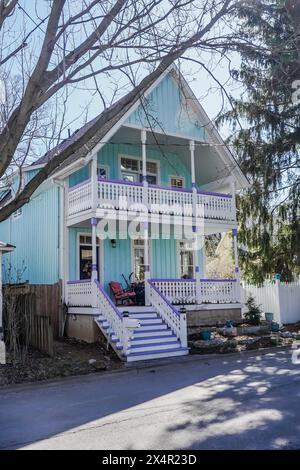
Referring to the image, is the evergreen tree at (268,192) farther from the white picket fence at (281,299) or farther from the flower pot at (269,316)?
the flower pot at (269,316)

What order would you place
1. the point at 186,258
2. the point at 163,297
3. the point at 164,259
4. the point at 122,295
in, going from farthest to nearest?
the point at 186,258, the point at 164,259, the point at 122,295, the point at 163,297

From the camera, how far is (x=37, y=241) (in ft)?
59.0

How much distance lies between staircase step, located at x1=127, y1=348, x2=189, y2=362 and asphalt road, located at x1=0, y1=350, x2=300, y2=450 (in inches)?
35.8

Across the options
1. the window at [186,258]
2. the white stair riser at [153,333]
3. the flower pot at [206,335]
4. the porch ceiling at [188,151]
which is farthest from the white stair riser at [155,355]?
the porch ceiling at [188,151]

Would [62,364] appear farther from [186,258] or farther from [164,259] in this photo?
[186,258]

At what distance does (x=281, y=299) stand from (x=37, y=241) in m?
11.0

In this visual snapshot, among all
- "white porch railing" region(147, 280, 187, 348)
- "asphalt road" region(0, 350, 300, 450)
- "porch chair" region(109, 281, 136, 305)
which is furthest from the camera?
"porch chair" region(109, 281, 136, 305)

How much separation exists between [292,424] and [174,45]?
5.86m

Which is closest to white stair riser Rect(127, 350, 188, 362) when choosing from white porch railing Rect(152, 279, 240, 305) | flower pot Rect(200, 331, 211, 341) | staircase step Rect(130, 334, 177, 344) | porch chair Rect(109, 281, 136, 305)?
staircase step Rect(130, 334, 177, 344)

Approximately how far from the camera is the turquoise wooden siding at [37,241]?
54.9 feet

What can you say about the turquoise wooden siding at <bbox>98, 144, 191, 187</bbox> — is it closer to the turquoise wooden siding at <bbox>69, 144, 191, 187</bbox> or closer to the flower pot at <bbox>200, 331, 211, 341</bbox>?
the turquoise wooden siding at <bbox>69, 144, 191, 187</bbox>

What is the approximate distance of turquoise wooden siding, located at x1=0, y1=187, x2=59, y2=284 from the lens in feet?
54.9

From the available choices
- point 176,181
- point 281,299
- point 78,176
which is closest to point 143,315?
point 78,176

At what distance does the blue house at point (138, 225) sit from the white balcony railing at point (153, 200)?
37 mm
